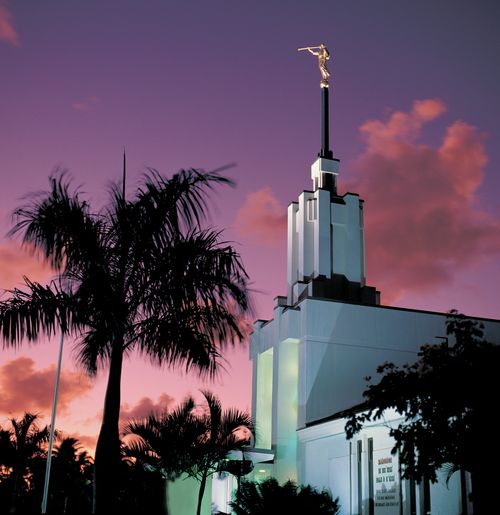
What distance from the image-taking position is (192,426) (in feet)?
87.9

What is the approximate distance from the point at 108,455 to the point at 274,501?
40.5 feet

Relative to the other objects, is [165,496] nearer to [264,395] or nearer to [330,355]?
[264,395]

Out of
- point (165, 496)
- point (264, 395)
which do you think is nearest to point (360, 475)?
point (264, 395)

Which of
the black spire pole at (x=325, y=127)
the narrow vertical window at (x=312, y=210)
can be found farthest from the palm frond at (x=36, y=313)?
the black spire pole at (x=325, y=127)

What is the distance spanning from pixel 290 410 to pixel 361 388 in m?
3.04

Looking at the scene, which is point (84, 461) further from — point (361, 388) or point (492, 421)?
point (492, 421)

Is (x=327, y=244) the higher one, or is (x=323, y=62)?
(x=323, y=62)

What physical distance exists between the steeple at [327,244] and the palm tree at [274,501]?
12.5 m

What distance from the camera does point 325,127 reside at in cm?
3966

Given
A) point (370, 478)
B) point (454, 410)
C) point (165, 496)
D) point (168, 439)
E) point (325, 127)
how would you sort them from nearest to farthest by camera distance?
point (454, 410) < point (370, 478) < point (168, 439) < point (165, 496) < point (325, 127)

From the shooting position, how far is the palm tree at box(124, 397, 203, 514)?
87.2 feet

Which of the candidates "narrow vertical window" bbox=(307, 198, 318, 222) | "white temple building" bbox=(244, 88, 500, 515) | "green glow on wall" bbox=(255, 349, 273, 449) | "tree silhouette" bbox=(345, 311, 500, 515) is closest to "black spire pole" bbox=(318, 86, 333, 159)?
"white temple building" bbox=(244, 88, 500, 515)

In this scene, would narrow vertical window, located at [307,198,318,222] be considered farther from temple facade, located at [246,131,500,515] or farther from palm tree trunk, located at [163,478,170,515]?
palm tree trunk, located at [163,478,170,515]

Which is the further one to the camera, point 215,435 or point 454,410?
point 215,435
